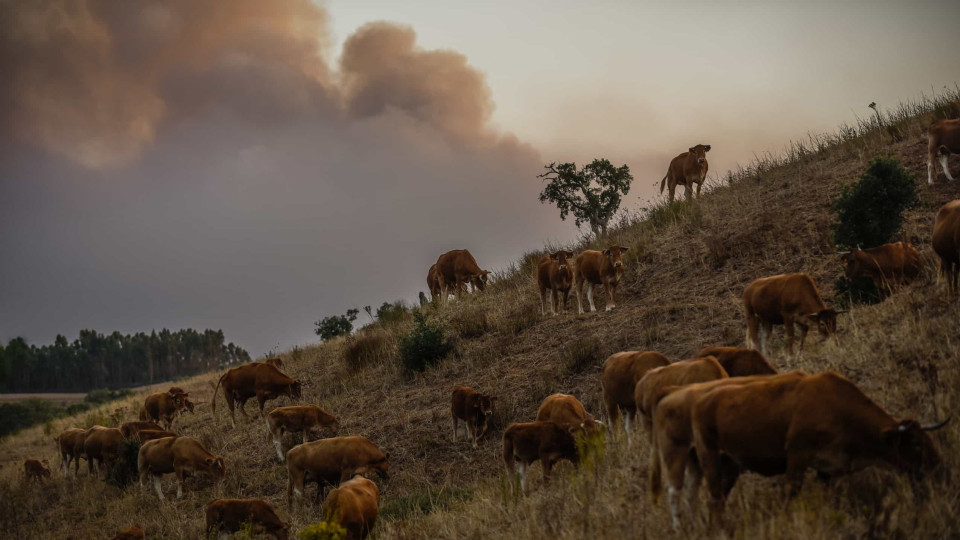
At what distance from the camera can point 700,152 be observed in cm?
2583

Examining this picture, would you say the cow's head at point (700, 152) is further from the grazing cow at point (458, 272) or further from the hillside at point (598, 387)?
the grazing cow at point (458, 272)

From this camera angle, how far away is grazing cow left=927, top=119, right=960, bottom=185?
17.7 meters

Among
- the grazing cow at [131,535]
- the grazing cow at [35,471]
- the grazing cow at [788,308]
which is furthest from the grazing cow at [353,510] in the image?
the grazing cow at [35,471]

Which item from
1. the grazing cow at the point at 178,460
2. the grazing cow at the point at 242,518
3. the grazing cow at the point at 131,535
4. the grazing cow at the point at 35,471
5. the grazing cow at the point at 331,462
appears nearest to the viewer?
the grazing cow at the point at 242,518

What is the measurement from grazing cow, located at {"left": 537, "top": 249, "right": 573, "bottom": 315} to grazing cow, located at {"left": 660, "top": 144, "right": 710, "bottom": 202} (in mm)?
6581

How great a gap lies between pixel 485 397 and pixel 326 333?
36.4 metres

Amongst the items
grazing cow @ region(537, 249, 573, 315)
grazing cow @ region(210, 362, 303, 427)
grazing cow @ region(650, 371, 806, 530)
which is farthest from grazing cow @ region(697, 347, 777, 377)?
grazing cow @ region(210, 362, 303, 427)

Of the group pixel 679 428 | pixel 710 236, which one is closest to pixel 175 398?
pixel 710 236

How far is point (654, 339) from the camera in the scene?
1530cm

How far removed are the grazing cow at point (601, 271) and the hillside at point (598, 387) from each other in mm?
651

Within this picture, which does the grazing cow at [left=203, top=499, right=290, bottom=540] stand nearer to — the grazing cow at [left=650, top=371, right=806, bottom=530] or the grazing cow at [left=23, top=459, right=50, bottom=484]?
the grazing cow at [left=650, top=371, right=806, bottom=530]

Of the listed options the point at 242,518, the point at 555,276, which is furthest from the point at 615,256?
the point at 242,518

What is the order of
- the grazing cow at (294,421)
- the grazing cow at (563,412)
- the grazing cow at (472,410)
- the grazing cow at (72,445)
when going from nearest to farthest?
the grazing cow at (563,412), the grazing cow at (472,410), the grazing cow at (294,421), the grazing cow at (72,445)

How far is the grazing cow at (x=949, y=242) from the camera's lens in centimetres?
1075
